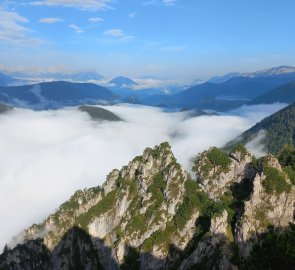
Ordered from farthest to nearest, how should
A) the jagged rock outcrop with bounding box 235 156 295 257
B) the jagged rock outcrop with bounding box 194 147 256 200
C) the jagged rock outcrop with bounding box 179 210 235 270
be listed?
the jagged rock outcrop with bounding box 194 147 256 200
the jagged rock outcrop with bounding box 235 156 295 257
the jagged rock outcrop with bounding box 179 210 235 270

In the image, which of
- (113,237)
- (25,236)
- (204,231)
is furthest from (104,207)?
(25,236)

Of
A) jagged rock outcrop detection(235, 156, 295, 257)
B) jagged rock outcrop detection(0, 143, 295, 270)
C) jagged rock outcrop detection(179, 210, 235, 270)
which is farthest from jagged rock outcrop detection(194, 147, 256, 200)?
jagged rock outcrop detection(179, 210, 235, 270)

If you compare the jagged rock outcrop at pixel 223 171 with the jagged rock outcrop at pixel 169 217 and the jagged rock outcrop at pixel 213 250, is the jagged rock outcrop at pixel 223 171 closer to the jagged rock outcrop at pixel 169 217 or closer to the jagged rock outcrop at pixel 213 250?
the jagged rock outcrop at pixel 169 217

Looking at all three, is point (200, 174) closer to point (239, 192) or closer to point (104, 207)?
point (239, 192)

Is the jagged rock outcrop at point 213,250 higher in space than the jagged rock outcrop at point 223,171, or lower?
lower

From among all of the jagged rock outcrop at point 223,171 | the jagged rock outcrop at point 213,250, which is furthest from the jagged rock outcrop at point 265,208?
the jagged rock outcrop at point 223,171

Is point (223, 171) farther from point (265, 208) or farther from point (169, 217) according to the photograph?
point (265, 208)

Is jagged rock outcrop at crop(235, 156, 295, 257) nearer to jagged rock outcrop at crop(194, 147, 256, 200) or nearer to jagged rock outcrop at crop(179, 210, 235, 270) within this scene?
jagged rock outcrop at crop(179, 210, 235, 270)

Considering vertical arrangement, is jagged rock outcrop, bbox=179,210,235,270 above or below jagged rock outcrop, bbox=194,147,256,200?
below

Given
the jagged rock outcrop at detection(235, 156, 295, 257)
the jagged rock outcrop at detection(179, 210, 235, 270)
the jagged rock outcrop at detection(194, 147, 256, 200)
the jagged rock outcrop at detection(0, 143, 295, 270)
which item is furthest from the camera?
the jagged rock outcrop at detection(194, 147, 256, 200)
